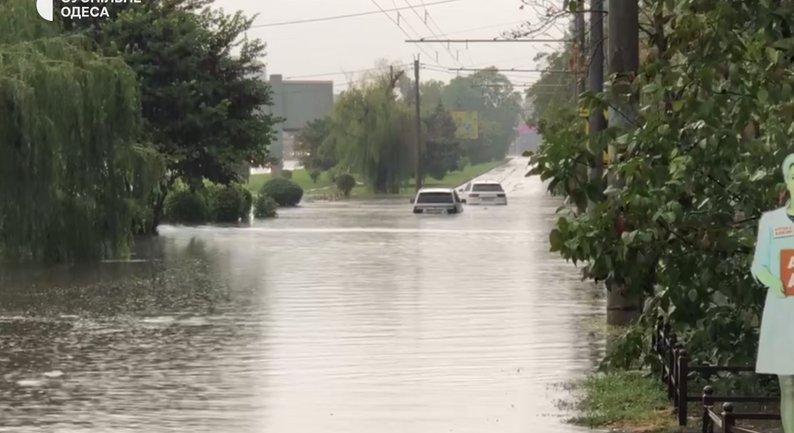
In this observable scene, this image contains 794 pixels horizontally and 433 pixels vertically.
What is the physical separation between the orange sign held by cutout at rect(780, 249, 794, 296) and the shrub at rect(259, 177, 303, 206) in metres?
78.7

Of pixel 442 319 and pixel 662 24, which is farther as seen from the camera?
pixel 442 319

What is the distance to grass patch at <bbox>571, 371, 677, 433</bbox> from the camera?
41.1 feet

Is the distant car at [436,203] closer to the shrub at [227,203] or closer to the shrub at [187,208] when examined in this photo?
the shrub at [227,203]

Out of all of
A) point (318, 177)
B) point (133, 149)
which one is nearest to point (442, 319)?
point (133, 149)

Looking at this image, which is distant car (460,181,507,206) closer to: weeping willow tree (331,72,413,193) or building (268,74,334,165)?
weeping willow tree (331,72,413,193)

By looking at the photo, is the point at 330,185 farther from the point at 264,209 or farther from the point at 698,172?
the point at 698,172

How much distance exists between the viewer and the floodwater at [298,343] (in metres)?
13.4

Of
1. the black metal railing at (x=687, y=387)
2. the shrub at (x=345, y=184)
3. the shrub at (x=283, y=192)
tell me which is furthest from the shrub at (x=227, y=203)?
the black metal railing at (x=687, y=387)

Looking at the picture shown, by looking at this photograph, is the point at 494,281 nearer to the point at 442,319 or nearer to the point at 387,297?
the point at 387,297

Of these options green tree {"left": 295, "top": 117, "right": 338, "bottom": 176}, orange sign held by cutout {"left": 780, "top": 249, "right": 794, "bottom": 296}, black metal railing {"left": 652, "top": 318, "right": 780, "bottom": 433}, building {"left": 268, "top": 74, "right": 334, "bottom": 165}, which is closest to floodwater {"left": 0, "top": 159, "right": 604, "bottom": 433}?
black metal railing {"left": 652, "top": 318, "right": 780, "bottom": 433}

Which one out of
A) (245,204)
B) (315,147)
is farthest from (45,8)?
(315,147)

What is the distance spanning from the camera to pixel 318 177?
135375mm

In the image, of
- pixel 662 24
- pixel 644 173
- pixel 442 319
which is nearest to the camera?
pixel 644 173

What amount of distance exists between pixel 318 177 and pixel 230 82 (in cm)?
7964
